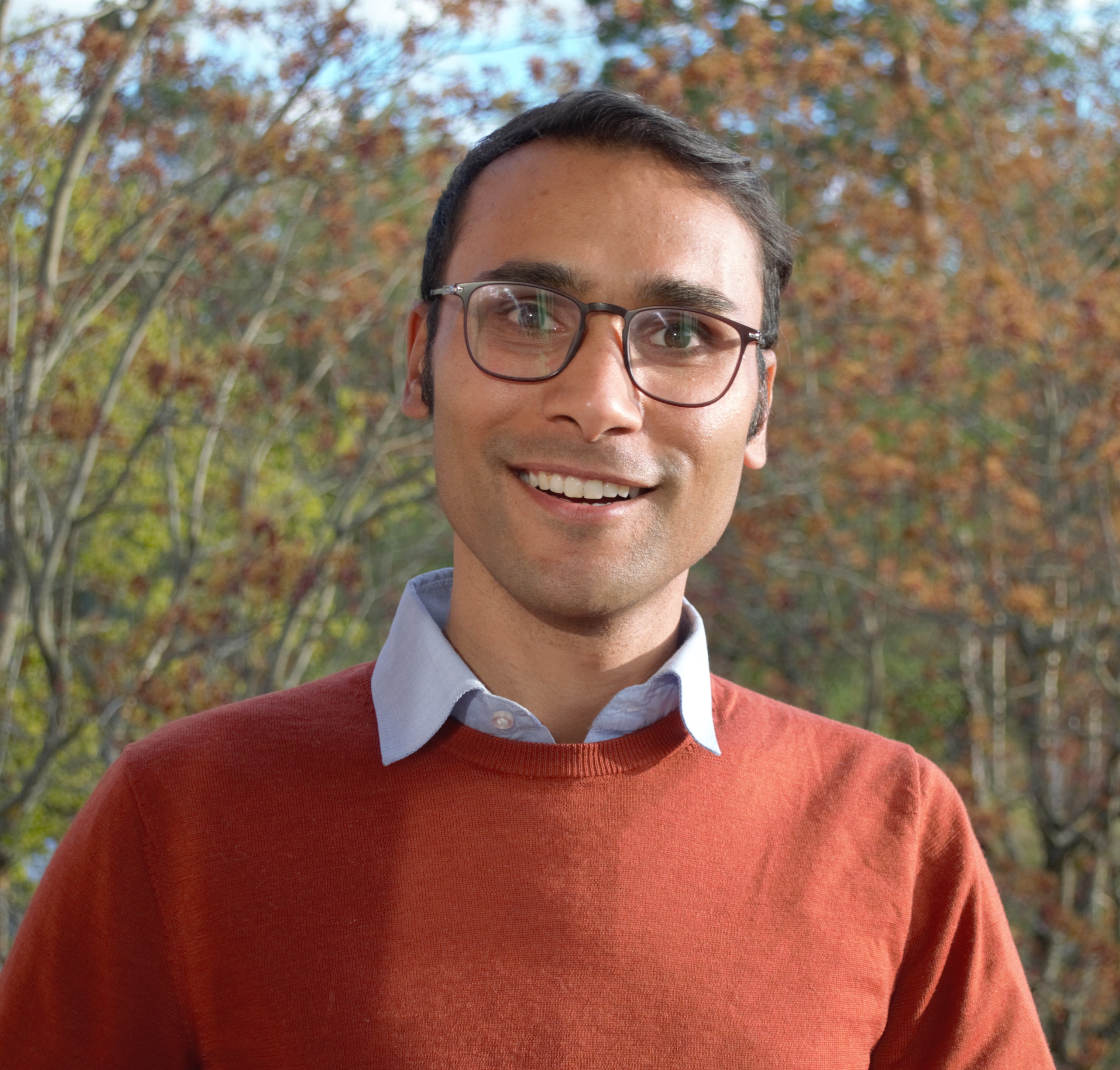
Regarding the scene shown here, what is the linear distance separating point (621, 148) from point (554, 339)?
0.96ft

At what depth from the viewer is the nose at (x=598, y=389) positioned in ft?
4.83

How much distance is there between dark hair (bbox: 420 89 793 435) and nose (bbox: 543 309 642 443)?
25cm

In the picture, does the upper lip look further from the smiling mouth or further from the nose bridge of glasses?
the nose bridge of glasses

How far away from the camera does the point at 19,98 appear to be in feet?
14.8

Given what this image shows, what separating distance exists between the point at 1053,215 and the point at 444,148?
4124 millimetres

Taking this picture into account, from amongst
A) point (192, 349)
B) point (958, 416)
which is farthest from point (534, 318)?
point (958, 416)

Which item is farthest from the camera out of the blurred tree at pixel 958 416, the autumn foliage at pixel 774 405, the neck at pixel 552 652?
the blurred tree at pixel 958 416

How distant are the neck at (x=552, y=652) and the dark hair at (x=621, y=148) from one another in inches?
12.3

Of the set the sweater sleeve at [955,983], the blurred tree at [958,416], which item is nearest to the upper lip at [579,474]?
the sweater sleeve at [955,983]

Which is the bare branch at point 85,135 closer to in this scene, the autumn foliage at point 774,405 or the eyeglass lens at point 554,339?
the autumn foliage at point 774,405

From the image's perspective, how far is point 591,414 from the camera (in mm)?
1468

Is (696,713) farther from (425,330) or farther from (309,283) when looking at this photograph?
(309,283)

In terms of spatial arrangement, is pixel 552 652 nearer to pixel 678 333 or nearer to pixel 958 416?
pixel 678 333

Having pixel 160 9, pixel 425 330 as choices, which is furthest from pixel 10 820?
pixel 425 330
